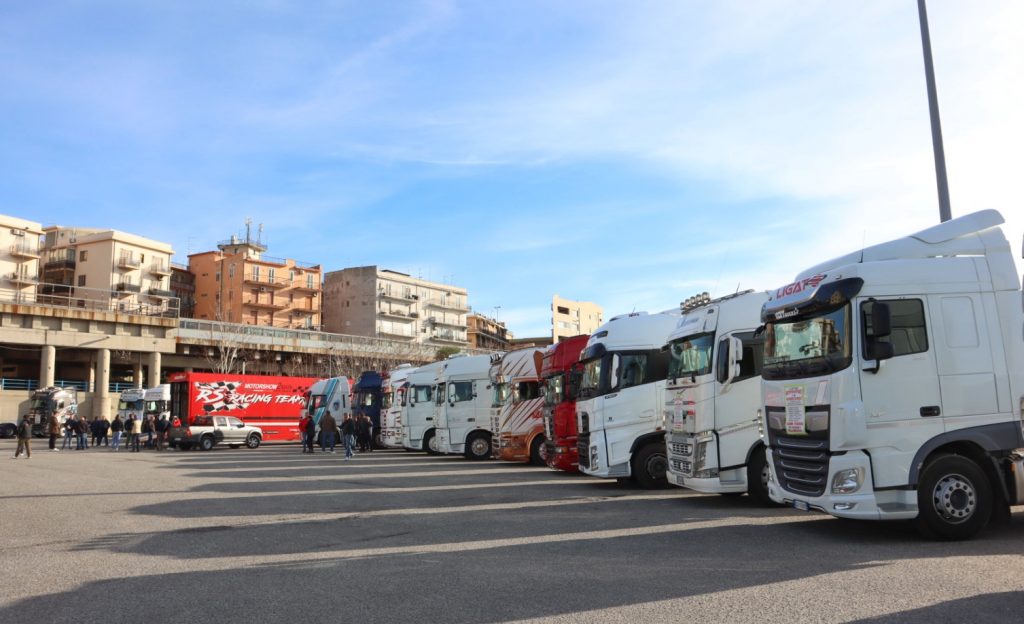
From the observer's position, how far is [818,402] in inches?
349

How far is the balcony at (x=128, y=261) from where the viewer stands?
82188 mm

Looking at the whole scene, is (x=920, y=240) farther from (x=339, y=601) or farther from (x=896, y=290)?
(x=339, y=601)

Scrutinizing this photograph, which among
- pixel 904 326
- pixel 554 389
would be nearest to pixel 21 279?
pixel 554 389

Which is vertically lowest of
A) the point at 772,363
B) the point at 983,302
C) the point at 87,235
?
the point at 772,363

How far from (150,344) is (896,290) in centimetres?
6145

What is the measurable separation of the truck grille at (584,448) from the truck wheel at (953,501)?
7.82 meters

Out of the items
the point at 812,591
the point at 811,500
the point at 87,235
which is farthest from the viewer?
the point at 87,235

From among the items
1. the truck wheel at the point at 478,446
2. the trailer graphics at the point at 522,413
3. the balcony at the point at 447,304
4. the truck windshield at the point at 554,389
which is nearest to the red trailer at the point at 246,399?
the truck wheel at the point at 478,446

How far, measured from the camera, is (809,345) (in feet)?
30.2

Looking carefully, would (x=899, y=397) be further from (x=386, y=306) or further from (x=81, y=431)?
(x=386, y=306)

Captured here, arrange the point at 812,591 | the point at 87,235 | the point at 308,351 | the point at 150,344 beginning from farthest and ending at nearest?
1. the point at 87,235
2. the point at 308,351
3. the point at 150,344
4. the point at 812,591

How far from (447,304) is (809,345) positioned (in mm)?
103709

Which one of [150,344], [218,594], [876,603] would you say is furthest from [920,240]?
[150,344]

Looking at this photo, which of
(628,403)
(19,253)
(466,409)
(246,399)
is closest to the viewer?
(628,403)
